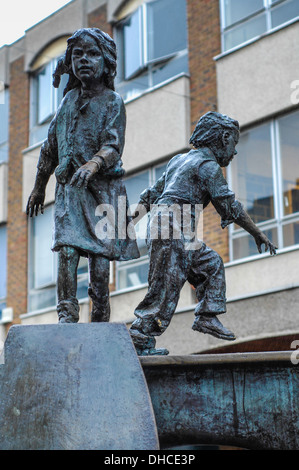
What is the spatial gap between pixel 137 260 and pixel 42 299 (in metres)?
3.33

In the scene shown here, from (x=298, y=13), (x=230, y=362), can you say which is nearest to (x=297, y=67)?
(x=298, y=13)

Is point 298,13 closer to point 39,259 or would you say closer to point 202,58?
point 202,58

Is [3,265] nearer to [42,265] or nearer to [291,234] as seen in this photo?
[42,265]

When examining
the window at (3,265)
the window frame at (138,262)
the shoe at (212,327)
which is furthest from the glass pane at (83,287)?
the shoe at (212,327)

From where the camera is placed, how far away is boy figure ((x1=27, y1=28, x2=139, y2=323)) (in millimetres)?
5938

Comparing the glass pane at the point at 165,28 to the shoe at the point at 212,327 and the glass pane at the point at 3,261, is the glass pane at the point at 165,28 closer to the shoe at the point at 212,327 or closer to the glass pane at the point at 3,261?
the glass pane at the point at 3,261

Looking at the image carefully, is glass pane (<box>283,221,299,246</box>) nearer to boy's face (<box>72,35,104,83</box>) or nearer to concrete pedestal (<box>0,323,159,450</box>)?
boy's face (<box>72,35,104,83</box>)

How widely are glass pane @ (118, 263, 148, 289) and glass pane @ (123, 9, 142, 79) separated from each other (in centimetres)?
375

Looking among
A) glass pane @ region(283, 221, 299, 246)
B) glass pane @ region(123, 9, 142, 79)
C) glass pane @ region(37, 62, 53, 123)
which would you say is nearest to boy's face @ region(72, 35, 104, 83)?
glass pane @ region(283, 221, 299, 246)

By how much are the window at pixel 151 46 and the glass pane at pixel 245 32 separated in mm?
1108

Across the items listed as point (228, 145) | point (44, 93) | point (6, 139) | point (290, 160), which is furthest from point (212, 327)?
point (6, 139)

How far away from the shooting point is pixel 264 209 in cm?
1352

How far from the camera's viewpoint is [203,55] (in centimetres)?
1503

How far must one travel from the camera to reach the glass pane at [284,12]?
44.7ft
